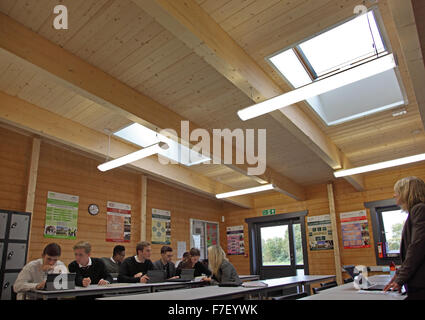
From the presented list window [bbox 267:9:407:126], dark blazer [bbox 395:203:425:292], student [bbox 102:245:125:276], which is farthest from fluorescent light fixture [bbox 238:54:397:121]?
student [bbox 102:245:125:276]

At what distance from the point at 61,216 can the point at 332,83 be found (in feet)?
18.1

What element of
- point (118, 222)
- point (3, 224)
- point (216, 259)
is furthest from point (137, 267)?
point (118, 222)

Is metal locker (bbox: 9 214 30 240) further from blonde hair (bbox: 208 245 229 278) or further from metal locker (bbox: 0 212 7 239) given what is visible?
blonde hair (bbox: 208 245 229 278)

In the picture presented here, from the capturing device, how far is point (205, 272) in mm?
6371

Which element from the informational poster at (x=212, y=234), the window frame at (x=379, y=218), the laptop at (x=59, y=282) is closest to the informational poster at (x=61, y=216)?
the laptop at (x=59, y=282)

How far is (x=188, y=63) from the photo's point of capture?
448 centimetres

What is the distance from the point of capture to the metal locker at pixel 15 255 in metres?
5.53

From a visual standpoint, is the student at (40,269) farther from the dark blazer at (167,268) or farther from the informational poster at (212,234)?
the informational poster at (212,234)

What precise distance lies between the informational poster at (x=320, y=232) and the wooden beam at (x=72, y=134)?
2998 millimetres

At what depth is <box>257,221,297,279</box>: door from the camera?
938cm

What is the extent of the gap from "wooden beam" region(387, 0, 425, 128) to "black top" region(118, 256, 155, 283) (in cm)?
440

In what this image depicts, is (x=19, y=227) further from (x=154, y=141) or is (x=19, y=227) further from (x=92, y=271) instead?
(x=154, y=141)
